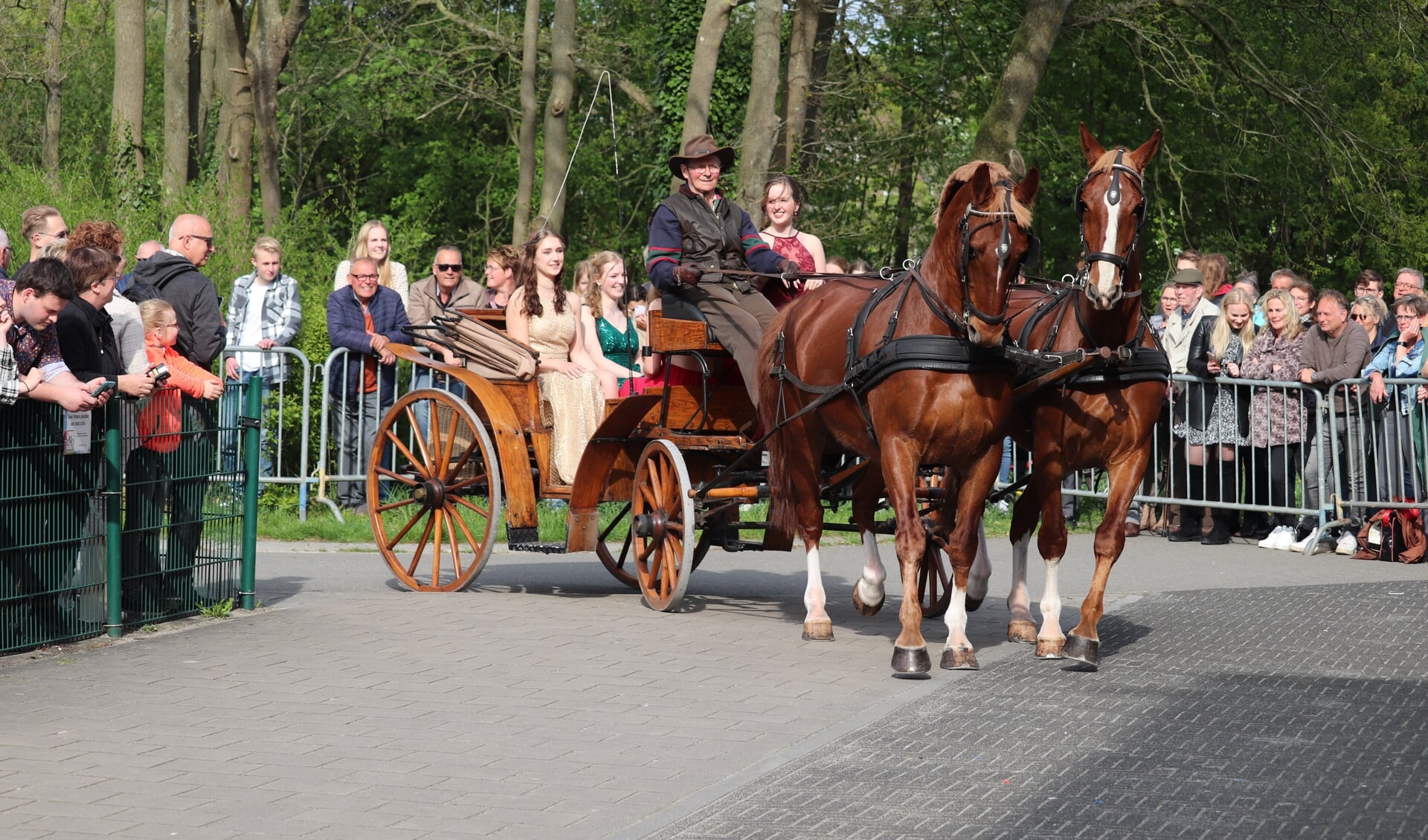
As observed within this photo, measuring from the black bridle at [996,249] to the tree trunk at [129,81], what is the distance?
15194mm

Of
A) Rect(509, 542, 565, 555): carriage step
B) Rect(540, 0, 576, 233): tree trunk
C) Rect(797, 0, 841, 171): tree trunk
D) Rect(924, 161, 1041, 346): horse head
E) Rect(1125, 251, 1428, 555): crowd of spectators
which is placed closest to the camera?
Rect(924, 161, 1041, 346): horse head

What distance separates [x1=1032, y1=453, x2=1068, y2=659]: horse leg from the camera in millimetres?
8250

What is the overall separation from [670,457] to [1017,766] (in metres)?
3.80

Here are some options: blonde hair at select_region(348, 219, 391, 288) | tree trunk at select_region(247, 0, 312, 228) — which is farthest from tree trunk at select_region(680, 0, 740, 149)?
blonde hair at select_region(348, 219, 391, 288)

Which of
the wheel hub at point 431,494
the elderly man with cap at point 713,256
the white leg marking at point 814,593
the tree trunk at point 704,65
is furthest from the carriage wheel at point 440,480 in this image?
the tree trunk at point 704,65

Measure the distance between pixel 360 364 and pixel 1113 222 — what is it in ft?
26.3

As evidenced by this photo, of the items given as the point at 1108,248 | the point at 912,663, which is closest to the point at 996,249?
the point at 1108,248

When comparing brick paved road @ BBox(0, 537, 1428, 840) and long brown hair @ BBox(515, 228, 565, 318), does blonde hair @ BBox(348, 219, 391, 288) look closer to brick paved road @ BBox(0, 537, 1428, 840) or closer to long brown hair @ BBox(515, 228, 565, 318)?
long brown hair @ BBox(515, 228, 565, 318)

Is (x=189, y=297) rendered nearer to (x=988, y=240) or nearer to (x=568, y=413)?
(x=568, y=413)

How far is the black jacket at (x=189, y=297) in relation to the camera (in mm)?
10789

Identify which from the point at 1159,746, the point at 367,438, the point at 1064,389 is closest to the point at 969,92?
the point at 367,438

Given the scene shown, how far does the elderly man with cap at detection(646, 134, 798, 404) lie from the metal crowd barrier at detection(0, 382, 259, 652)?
2.46 meters

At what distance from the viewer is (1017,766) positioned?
611 centimetres

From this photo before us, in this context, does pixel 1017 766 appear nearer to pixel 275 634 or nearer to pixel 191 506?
pixel 275 634
